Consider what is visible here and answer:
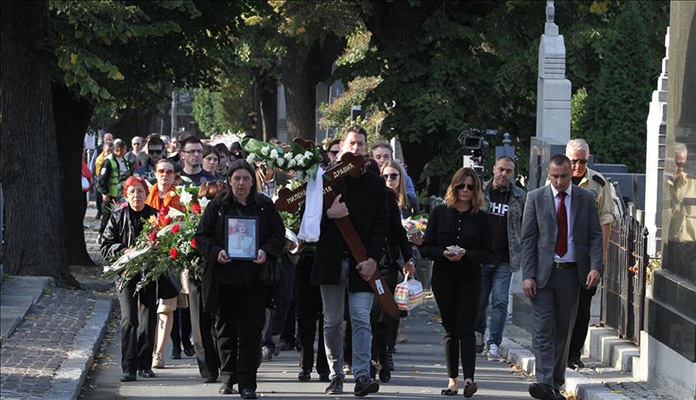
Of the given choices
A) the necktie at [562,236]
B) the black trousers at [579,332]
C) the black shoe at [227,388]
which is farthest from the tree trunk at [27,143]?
the necktie at [562,236]

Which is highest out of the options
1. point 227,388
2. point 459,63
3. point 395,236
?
point 459,63

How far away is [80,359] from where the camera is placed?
13508mm

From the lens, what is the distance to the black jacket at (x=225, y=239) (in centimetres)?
1180

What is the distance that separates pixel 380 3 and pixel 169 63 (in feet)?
17.6

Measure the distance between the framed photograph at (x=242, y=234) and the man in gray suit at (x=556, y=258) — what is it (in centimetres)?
210

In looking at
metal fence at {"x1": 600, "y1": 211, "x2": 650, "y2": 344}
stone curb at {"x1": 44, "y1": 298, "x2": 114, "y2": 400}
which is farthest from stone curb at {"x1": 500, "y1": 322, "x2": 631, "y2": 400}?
stone curb at {"x1": 44, "y1": 298, "x2": 114, "y2": 400}

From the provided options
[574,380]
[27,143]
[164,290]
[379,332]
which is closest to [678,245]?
[574,380]

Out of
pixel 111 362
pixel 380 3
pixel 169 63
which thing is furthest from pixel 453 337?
pixel 380 3

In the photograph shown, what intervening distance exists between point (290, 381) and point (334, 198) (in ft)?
6.29

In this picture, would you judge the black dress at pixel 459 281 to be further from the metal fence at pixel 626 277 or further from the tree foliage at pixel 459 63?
the tree foliage at pixel 459 63

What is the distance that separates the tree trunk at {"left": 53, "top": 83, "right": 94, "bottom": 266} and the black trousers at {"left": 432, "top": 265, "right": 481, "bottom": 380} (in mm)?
13543

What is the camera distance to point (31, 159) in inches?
810

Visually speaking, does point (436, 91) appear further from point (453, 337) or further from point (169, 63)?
point (453, 337)

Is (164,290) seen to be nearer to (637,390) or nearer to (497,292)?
(497,292)
